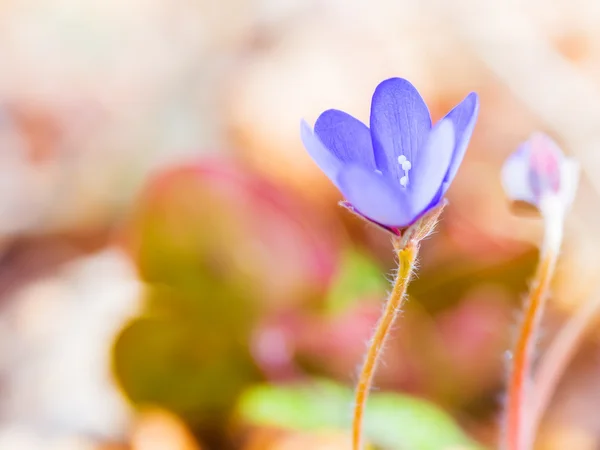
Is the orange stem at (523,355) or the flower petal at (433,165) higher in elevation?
the flower petal at (433,165)

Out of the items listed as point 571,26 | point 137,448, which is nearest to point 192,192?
point 137,448

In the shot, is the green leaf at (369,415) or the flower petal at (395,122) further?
the green leaf at (369,415)

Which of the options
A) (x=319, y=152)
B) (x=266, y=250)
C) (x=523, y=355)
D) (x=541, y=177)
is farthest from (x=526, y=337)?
(x=266, y=250)

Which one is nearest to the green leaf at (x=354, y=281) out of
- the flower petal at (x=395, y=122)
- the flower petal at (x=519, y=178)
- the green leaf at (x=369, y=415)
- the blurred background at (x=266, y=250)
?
the blurred background at (x=266, y=250)

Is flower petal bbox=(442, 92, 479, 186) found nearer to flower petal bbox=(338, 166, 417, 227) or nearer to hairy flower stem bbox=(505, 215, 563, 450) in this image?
flower petal bbox=(338, 166, 417, 227)

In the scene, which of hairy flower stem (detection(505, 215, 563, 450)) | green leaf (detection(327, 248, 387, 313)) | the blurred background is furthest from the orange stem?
green leaf (detection(327, 248, 387, 313))

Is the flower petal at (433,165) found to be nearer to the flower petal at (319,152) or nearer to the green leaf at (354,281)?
the flower petal at (319,152)

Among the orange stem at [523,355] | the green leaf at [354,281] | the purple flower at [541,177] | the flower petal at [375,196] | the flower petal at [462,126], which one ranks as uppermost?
the green leaf at [354,281]

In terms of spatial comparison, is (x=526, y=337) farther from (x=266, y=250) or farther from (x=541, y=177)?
(x=266, y=250)
